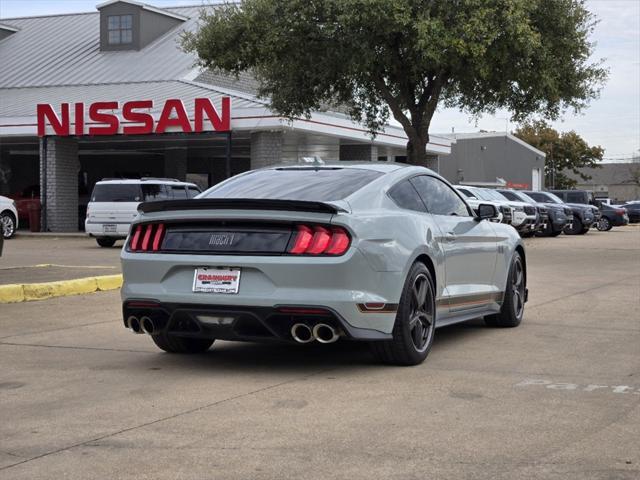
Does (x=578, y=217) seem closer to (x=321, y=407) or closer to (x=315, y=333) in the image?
(x=315, y=333)

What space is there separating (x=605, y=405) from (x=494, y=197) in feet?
83.6

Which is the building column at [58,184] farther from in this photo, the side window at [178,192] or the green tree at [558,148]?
the green tree at [558,148]

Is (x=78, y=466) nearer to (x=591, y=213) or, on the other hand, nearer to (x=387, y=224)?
(x=387, y=224)

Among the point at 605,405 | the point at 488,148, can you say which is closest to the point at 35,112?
the point at 605,405

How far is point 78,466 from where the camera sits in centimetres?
462

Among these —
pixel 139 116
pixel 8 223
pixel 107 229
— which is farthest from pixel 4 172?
pixel 107 229

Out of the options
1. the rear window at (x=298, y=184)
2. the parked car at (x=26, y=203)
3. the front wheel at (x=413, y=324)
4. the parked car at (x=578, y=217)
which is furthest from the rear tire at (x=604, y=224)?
the front wheel at (x=413, y=324)

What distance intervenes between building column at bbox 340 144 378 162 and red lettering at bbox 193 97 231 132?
360 inches

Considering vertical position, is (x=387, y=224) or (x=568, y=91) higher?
(x=568, y=91)

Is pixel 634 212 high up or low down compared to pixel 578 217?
down

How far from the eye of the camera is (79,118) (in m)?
33.0

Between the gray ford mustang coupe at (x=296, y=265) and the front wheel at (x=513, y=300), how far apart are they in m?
1.60

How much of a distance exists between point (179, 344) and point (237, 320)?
1.18 metres

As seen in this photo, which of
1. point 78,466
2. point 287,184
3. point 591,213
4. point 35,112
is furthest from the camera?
point 591,213
